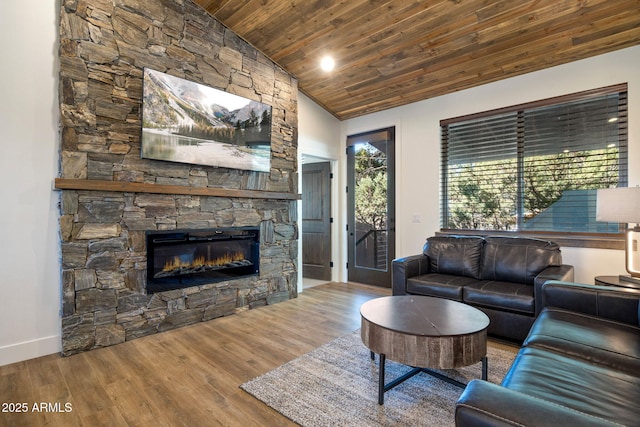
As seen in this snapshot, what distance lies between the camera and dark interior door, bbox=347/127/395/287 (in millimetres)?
4992

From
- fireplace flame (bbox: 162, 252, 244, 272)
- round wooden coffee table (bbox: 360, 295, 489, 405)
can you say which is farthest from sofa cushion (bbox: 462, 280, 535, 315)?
fireplace flame (bbox: 162, 252, 244, 272)

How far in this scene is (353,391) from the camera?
2076 mm

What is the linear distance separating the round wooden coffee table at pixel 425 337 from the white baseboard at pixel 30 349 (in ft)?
8.81

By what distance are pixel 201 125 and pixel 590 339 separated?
3682mm

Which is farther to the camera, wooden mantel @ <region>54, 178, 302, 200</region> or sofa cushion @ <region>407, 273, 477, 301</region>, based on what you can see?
sofa cushion @ <region>407, 273, 477, 301</region>

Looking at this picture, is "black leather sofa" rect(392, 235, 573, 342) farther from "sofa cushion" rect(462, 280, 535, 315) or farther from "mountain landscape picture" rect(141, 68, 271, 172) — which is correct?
"mountain landscape picture" rect(141, 68, 271, 172)

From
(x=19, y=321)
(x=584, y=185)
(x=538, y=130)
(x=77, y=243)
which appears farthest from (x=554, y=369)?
(x=19, y=321)

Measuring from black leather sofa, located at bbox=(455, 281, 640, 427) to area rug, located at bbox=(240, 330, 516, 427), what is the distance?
596 millimetres

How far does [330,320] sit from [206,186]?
2.05m

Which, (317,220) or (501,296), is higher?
(317,220)

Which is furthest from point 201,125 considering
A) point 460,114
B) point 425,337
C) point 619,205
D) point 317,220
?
point 619,205

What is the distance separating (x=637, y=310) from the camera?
78.3 inches

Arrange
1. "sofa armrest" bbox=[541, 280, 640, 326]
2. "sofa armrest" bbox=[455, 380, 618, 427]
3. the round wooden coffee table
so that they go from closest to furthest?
"sofa armrest" bbox=[455, 380, 618, 427] < the round wooden coffee table < "sofa armrest" bbox=[541, 280, 640, 326]

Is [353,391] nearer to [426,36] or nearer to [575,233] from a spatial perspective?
[575,233]
